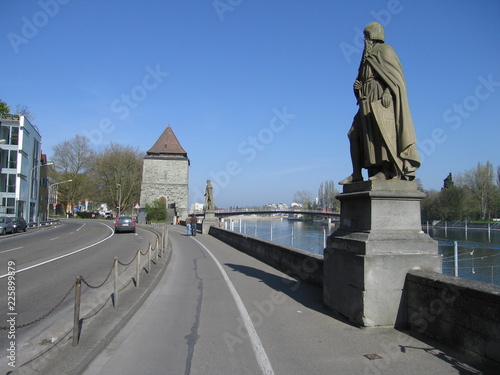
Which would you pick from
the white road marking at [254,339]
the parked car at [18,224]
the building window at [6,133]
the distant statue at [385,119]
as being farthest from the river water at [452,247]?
the building window at [6,133]

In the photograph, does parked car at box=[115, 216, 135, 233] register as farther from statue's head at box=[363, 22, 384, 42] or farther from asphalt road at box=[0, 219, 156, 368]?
statue's head at box=[363, 22, 384, 42]

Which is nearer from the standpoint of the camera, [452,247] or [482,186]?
[452,247]

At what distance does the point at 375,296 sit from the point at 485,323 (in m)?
1.47

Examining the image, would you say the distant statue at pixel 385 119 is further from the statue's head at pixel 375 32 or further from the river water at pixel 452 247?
the river water at pixel 452 247

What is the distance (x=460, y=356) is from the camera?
163 inches

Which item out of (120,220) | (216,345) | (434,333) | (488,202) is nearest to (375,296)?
(434,333)

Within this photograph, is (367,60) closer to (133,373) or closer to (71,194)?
(133,373)

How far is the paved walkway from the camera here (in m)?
4.16

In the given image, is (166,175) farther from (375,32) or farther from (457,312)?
(457,312)

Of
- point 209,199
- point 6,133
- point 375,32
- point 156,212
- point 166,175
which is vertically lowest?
point 156,212

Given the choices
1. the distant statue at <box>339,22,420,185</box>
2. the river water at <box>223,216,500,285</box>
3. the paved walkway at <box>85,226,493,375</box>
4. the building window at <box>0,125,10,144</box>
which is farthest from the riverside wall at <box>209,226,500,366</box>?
the building window at <box>0,125,10,144</box>

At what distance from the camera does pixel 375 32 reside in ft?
20.4

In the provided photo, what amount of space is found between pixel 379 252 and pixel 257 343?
2044 millimetres

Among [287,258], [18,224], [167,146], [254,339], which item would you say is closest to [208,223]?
[18,224]
